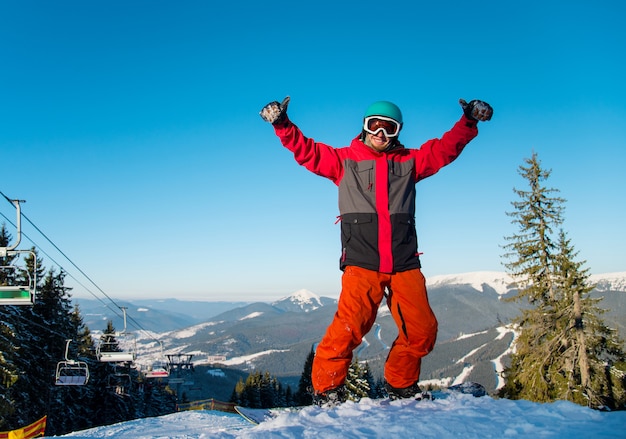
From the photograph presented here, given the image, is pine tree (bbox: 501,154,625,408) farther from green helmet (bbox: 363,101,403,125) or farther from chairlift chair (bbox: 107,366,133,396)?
chairlift chair (bbox: 107,366,133,396)

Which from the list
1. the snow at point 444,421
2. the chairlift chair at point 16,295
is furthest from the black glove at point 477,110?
the chairlift chair at point 16,295

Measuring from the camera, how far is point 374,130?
5199 mm

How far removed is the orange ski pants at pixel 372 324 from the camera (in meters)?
4.77

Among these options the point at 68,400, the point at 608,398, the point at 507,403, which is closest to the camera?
the point at 507,403

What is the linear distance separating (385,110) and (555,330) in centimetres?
1638

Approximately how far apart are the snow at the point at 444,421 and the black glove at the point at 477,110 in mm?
2831

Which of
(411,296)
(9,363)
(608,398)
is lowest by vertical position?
(608,398)

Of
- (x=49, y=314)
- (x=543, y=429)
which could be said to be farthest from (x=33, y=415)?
(x=543, y=429)

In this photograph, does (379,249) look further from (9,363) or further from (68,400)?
(68,400)

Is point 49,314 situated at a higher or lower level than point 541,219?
lower

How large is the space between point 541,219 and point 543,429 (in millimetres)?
17220

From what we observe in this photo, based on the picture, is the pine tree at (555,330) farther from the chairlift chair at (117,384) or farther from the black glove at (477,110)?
the chairlift chair at (117,384)

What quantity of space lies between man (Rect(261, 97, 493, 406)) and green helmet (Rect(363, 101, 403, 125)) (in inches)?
0.4

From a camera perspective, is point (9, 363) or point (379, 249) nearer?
point (379, 249)
